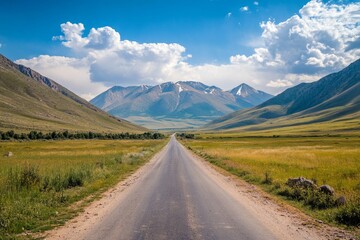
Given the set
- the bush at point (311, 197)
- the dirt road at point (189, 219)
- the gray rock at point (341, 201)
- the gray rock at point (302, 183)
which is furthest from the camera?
the gray rock at point (302, 183)

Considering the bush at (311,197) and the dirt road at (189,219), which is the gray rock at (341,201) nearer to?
the bush at (311,197)

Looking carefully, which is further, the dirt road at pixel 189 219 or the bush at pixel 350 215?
the bush at pixel 350 215

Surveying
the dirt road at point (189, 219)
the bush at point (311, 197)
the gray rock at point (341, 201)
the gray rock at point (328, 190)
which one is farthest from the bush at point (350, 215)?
the gray rock at point (328, 190)

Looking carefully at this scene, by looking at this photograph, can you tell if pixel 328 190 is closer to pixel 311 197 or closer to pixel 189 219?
pixel 311 197

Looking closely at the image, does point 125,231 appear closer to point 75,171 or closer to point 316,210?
point 316,210

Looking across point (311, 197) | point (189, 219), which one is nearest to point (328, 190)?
point (311, 197)

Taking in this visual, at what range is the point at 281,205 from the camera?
16.5 m

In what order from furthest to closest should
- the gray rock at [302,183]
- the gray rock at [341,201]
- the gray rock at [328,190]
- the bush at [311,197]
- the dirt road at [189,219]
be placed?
the gray rock at [302,183] < the gray rock at [328,190] < the bush at [311,197] < the gray rock at [341,201] < the dirt road at [189,219]

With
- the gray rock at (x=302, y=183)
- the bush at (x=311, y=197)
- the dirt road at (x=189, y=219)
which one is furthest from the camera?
the gray rock at (x=302, y=183)

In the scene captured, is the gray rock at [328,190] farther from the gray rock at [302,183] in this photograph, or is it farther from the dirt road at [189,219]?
the dirt road at [189,219]

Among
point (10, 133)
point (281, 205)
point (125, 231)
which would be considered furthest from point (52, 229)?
point (10, 133)

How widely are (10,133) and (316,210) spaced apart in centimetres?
12331

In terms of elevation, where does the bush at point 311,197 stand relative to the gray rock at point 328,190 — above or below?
below

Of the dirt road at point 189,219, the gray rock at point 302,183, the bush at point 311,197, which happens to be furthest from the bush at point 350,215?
the gray rock at point 302,183
